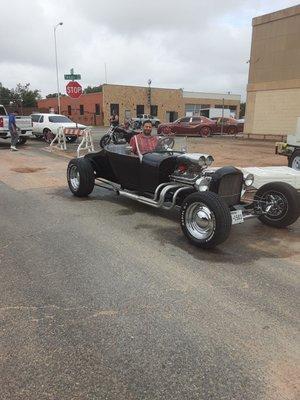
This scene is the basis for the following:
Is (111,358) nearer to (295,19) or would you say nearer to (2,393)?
(2,393)

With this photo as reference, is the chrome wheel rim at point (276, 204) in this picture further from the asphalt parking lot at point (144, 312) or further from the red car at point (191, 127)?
the red car at point (191, 127)

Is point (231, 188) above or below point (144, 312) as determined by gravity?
above

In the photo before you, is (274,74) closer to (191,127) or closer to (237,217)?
(191,127)

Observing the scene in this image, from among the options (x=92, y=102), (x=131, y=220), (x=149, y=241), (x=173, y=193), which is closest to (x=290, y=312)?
(x=149, y=241)

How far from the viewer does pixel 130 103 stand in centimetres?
5244

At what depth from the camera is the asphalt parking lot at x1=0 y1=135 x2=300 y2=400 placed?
8.86 ft

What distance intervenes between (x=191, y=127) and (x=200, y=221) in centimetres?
2387

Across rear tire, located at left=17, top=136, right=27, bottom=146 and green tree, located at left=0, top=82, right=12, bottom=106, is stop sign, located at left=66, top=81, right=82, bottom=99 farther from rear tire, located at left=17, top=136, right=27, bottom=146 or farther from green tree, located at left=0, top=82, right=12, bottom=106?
green tree, located at left=0, top=82, right=12, bottom=106

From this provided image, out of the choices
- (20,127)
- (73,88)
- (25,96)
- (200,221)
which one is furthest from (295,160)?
(25,96)

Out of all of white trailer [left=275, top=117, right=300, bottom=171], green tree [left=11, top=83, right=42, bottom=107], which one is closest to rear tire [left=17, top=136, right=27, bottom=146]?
white trailer [left=275, top=117, right=300, bottom=171]

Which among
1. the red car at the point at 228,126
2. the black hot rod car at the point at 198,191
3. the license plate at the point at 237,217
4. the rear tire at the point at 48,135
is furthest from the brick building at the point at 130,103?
the license plate at the point at 237,217

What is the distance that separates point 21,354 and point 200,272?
86.2 inches

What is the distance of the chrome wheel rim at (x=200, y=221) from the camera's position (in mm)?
5102

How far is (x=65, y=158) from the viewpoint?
1484cm
